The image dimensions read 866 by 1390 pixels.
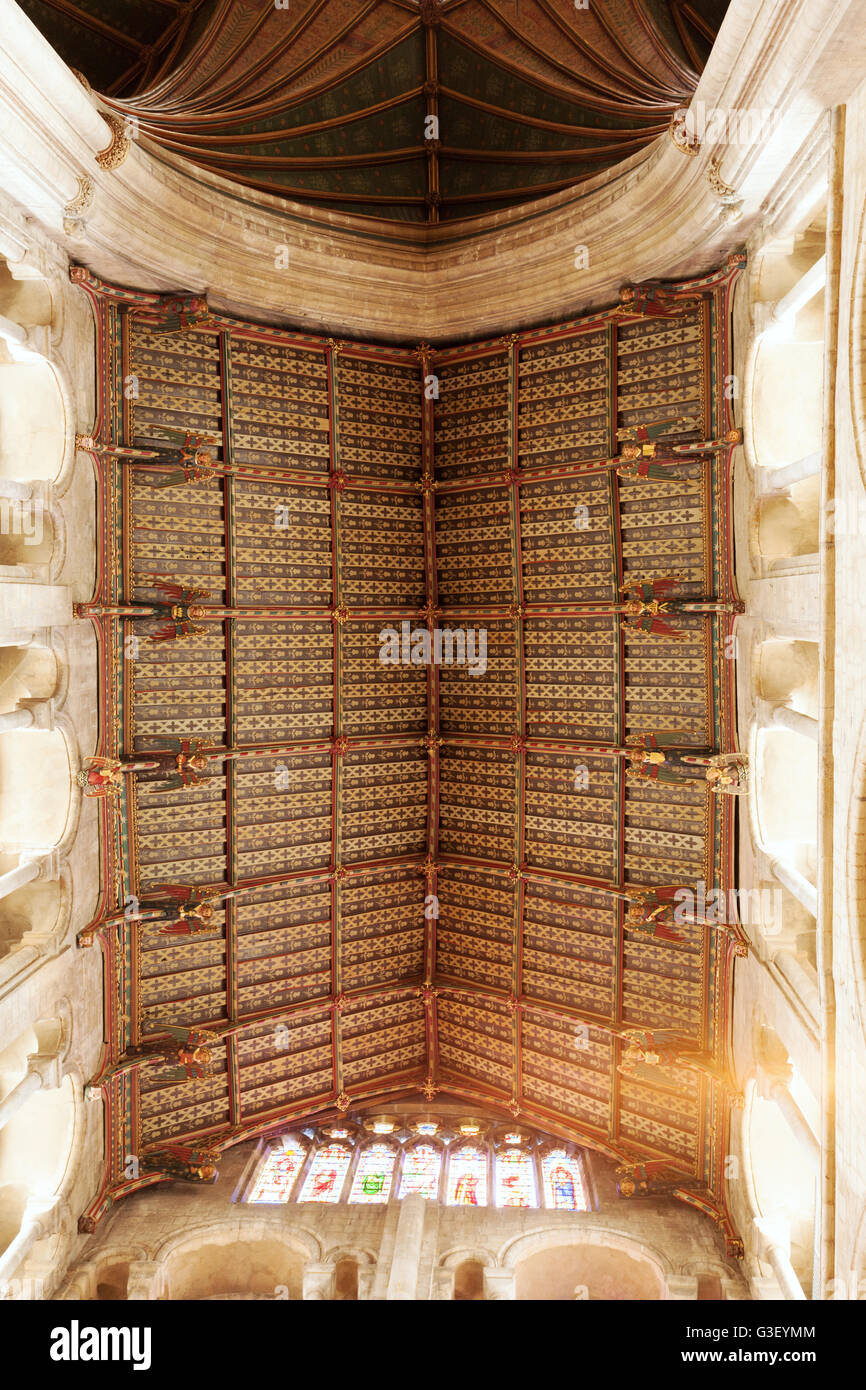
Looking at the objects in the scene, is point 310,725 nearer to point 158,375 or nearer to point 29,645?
point 29,645

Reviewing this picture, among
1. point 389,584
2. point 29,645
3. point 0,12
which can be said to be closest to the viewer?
point 0,12

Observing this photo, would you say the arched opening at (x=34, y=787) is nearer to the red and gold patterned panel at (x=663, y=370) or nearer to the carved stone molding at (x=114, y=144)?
the carved stone molding at (x=114, y=144)

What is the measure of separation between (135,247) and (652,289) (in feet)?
24.5

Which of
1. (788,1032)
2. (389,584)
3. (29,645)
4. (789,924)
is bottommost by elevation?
(788,1032)

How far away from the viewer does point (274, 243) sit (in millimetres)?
13609

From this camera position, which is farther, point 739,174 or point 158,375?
point 158,375

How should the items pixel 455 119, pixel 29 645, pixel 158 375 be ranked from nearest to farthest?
1. pixel 29 645
2. pixel 158 375
3. pixel 455 119

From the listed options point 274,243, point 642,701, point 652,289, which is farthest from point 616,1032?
point 274,243

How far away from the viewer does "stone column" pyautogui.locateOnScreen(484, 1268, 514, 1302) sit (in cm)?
1275

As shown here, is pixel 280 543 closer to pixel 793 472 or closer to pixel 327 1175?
pixel 793 472

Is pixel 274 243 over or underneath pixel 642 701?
over

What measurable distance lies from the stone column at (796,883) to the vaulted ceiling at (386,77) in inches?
409

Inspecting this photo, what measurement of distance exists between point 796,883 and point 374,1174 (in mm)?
9342

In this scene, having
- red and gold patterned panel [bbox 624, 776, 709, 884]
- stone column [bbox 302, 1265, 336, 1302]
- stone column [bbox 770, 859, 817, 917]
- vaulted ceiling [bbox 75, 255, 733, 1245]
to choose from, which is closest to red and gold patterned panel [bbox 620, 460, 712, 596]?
vaulted ceiling [bbox 75, 255, 733, 1245]
